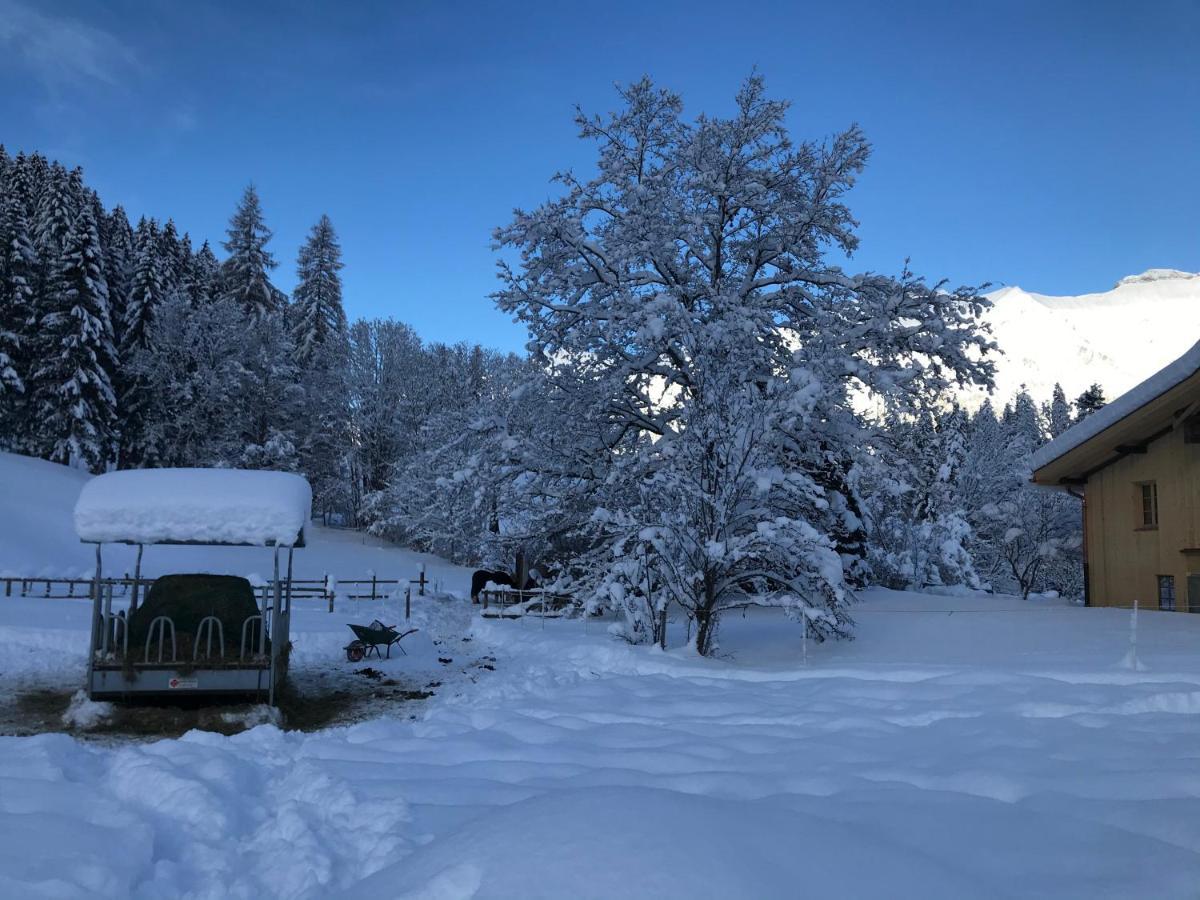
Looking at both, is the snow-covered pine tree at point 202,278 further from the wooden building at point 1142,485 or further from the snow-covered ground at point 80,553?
the wooden building at point 1142,485

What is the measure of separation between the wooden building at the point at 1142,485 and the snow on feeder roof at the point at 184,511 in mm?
15997

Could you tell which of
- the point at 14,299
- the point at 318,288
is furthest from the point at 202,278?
the point at 14,299

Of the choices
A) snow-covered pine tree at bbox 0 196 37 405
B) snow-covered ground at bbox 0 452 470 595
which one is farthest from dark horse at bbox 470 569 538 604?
snow-covered pine tree at bbox 0 196 37 405

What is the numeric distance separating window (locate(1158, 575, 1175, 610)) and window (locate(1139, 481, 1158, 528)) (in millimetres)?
1200

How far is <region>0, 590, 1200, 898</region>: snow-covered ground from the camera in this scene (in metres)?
3.74

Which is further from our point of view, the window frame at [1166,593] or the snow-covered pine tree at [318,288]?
the snow-covered pine tree at [318,288]

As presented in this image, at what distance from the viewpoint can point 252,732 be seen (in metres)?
7.36

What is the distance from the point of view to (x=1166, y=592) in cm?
1720

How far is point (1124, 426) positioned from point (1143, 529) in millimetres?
2672

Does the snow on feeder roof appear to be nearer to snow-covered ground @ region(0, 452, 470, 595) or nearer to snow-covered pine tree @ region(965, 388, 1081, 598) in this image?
snow-covered ground @ region(0, 452, 470, 595)

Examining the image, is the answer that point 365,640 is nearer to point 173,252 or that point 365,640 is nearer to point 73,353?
point 73,353

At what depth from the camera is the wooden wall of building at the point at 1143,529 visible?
643 inches

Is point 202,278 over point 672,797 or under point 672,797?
over

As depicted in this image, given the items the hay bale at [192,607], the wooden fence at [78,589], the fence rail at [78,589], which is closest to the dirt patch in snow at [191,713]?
the hay bale at [192,607]
